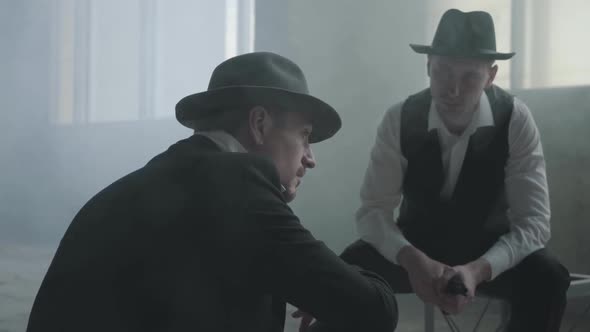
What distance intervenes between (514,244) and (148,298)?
1.03 metres

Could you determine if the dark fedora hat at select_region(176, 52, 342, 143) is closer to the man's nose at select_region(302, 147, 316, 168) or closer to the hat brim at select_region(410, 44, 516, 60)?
the man's nose at select_region(302, 147, 316, 168)

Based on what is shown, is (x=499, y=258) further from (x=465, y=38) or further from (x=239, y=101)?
(x=239, y=101)

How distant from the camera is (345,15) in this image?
3.37m

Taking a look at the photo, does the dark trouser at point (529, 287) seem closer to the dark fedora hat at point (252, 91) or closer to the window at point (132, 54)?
the dark fedora hat at point (252, 91)

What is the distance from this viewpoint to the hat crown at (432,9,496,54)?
1835 millimetres

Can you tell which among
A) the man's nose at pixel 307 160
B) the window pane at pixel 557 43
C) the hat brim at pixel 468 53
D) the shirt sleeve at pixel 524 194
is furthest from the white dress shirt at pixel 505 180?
the window pane at pixel 557 43

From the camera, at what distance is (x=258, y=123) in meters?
1.06

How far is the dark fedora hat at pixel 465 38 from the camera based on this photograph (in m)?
1.82

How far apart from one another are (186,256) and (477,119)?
1122 millimetres

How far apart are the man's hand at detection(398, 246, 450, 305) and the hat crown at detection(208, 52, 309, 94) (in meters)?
0.66

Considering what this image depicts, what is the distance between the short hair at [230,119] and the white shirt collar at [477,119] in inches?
34.3

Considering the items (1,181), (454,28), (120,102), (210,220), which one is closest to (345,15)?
(454,28)

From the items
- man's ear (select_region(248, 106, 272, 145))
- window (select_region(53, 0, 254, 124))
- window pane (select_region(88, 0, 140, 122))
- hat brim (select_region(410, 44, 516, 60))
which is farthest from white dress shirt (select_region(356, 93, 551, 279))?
window pane (select_region(88, 0, 140, 122))

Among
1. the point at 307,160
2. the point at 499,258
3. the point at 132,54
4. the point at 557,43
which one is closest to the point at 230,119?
the point at 307,160
